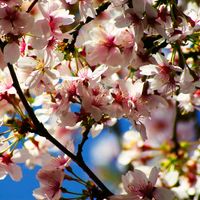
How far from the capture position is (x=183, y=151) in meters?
2.81

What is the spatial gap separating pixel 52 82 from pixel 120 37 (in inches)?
8.2

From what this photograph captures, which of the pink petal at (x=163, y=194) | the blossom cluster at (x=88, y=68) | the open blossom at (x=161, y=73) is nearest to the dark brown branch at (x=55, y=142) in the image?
the blossom cluster at (x=88, y=68)

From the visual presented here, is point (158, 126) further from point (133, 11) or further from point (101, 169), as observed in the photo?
point (133, 11)

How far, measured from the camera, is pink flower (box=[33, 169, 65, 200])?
172 cm

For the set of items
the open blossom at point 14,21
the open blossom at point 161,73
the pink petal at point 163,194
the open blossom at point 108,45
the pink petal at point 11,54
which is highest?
the open blossom at point 14,21

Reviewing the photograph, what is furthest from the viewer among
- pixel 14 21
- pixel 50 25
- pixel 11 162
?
pixel 11 162

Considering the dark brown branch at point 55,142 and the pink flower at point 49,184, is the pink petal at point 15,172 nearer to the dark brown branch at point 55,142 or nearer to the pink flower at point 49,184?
the pink flower at point 49,184

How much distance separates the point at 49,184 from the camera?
172 centimetres

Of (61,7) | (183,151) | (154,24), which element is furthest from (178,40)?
(183,151)

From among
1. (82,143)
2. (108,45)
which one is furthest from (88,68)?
(82,143)

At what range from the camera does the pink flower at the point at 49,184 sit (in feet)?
5.65

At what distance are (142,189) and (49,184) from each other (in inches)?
9.4

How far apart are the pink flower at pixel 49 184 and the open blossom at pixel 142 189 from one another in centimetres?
17

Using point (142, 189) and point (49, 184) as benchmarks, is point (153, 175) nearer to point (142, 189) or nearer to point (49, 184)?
point (142, 189)
